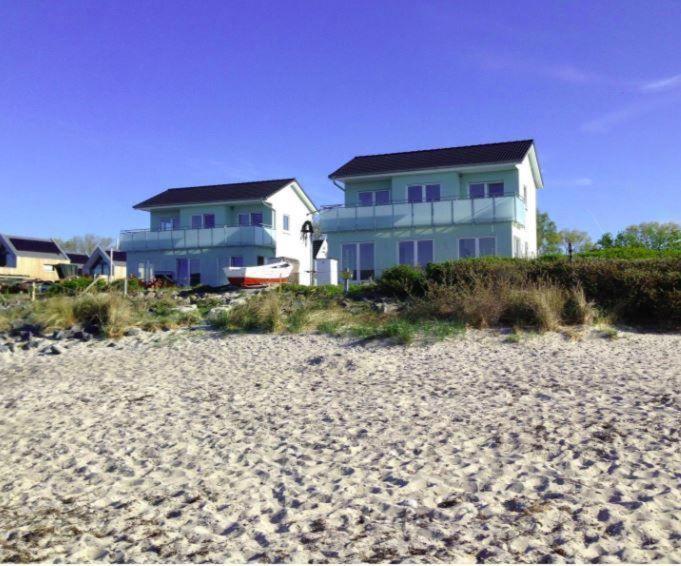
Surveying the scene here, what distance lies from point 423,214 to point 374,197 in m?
3.82

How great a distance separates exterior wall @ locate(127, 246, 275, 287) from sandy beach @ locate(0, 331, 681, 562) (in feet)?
80.8

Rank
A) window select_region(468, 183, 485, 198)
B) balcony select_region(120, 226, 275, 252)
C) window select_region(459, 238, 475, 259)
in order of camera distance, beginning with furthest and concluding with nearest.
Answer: balcony select_region(120, 226, 275, 252) < window select_region(468, 183, 485, 198) < window select_region(459, 238, 475, 259)

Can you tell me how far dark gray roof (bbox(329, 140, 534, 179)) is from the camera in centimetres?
2809

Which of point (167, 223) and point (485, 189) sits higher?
point (485, 189)

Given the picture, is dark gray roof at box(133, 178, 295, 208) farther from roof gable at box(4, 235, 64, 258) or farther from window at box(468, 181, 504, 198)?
roof gable at box(4, 235, 64, 258)

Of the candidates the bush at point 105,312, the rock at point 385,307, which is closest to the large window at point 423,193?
the rock at point 385,307

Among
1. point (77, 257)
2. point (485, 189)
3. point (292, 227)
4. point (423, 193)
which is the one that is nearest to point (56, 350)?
point (423, 193)

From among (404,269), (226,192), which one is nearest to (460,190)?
(404,269)

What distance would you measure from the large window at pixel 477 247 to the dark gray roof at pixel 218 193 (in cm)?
1319

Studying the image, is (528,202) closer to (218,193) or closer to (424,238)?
(424,238)

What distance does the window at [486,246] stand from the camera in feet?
87.6

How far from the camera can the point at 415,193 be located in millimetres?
29531

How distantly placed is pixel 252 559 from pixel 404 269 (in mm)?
14210

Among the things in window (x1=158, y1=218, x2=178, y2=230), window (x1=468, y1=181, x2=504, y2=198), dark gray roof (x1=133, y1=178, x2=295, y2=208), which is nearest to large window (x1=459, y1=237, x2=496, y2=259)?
window (x1=468, y1=181, x2=504, y2=198)
